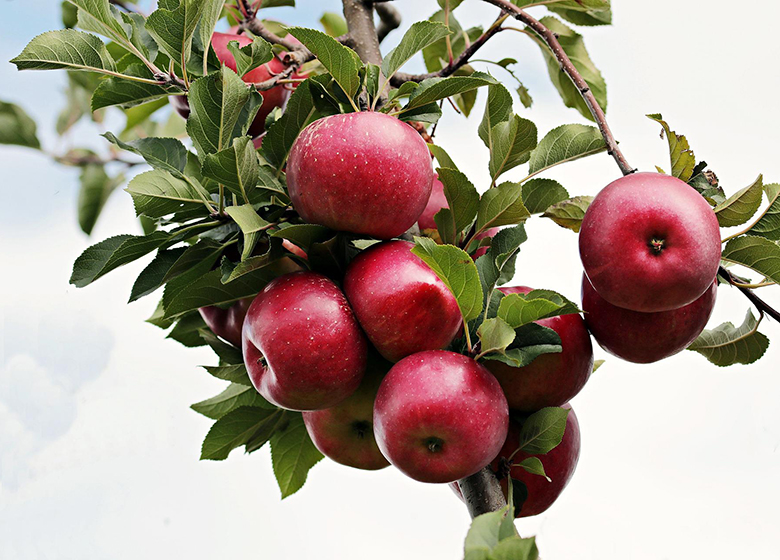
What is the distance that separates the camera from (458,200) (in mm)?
702

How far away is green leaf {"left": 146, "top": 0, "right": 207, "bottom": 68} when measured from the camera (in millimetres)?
688

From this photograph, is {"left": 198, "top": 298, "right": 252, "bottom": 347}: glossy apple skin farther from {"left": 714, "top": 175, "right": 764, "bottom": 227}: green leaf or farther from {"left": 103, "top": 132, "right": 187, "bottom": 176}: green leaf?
{"left": 714, "top": 175, "right": 764, "bottom": 227}: green leaf

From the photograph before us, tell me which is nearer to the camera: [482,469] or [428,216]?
[482,469]

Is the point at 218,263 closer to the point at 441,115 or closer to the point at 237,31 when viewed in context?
the point at 441,115

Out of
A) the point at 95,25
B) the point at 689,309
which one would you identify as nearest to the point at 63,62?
the point at 95,25

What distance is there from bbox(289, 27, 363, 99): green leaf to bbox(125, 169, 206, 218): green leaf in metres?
0.17

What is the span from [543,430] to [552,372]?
2.2 inches

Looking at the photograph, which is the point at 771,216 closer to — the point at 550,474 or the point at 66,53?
the point at 550,474

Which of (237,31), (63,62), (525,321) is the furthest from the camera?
(237,31)

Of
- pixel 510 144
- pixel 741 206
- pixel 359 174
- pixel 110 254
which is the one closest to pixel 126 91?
pixel 110 254

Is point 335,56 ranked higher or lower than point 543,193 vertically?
higher

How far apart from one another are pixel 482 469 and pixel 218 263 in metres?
0.33

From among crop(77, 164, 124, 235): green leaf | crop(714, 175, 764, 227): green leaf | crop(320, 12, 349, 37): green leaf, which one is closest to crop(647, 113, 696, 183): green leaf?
crop(714, 175, 764, 227): green leaf

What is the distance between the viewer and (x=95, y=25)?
2.47 feet
